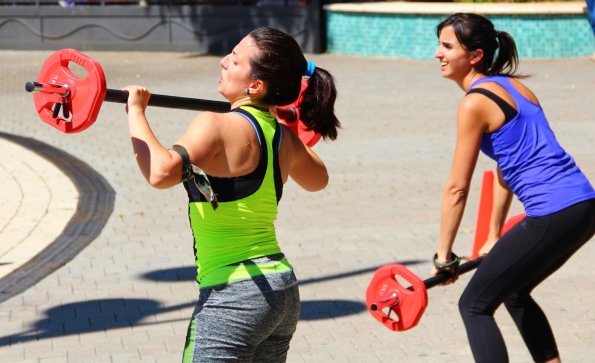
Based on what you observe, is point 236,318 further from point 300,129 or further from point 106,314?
point 106,314

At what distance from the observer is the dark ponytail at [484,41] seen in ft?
14.8

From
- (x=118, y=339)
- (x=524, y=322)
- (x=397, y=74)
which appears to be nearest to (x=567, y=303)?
(x=524, y=322)

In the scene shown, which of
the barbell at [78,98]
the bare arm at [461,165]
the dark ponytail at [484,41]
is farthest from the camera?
the dark ponytail at [484,41]

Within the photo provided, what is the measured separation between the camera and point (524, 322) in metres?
4.68

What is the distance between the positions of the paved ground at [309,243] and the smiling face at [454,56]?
1686mm

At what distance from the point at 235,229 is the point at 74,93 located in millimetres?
718

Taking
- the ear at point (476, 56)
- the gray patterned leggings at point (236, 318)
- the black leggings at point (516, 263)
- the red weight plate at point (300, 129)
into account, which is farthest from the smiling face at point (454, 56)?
the gray patterned leggings at point (236, 318)

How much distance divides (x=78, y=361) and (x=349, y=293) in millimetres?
1877

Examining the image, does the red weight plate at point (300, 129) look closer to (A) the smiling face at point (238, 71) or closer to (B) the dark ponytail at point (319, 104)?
(B) the dark ponytail at point (319, 104)

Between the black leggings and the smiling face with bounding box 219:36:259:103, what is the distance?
1371mm

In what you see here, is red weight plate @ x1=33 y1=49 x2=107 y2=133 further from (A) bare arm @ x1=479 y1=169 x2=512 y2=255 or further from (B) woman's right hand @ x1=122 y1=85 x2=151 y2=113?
(A) bare arm @ x1=479 y1=169 x2=512 y2=255

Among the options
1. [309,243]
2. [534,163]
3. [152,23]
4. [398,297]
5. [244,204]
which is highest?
[244,204]

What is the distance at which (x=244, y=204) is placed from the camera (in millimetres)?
3557

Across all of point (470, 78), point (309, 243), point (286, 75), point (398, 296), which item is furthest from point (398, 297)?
point (309, 243)
